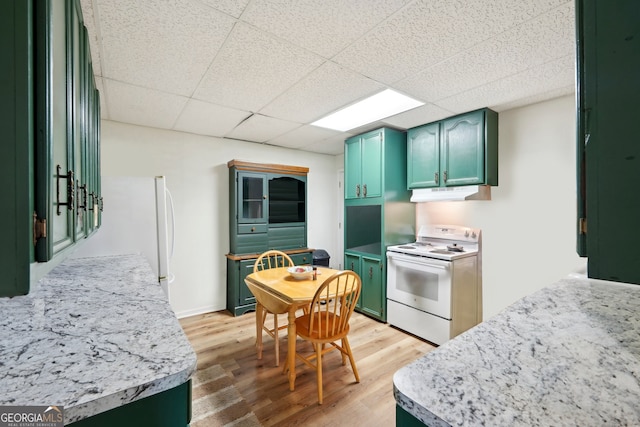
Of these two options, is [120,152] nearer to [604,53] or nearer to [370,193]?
[370,193]

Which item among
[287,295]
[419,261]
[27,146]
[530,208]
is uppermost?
[27,146]

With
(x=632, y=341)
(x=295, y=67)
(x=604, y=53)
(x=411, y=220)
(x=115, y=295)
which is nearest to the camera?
(x=604, y=53)

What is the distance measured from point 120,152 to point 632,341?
4139 millimetres

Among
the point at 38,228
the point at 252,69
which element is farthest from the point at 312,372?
the point at 252,69

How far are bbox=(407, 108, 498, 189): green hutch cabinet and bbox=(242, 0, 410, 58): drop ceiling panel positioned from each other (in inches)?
70.4

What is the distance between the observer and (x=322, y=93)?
2.33 metres

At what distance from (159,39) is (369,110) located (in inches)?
74.2

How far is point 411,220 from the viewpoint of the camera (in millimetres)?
3557

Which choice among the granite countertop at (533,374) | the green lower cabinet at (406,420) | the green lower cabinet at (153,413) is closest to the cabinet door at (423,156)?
the granite countertop at (533,374)

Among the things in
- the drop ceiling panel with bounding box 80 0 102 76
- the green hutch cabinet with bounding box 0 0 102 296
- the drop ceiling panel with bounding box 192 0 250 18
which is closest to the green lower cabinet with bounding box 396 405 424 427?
the green hutch cabinet with bounding box 0 0 102 296

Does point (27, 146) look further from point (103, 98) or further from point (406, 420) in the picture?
point (103, 98)

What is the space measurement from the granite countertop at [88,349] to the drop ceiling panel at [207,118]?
1876mm

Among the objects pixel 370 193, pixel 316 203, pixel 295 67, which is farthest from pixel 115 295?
pixel 316 203

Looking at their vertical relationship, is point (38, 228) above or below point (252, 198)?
below
